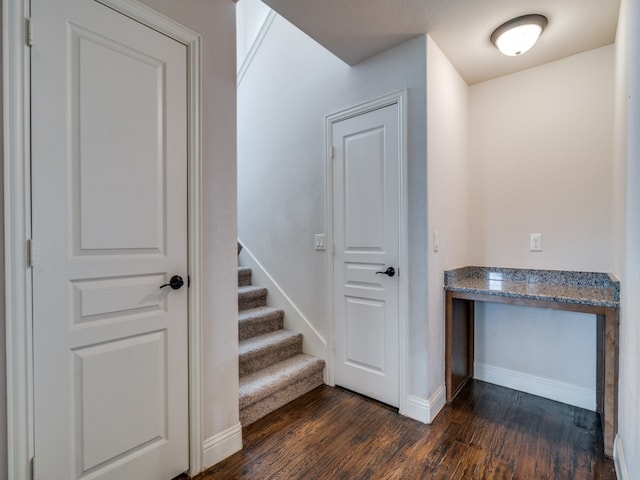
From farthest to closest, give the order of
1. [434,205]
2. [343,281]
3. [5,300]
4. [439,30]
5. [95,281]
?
[343,281] → [434,205] → [439,30] → [95,281] → [5,300]

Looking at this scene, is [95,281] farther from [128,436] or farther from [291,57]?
[291,57]

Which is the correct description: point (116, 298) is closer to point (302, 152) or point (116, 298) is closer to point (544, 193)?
point (302, 152)

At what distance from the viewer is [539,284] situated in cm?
236

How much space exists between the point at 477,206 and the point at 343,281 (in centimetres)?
128

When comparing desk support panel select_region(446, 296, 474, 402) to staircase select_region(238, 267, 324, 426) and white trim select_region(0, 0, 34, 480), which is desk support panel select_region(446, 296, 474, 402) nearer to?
staircase select_region(238, 267, 324, 426)

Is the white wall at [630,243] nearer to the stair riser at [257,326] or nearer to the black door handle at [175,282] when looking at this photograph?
the black door handle at [175,282]

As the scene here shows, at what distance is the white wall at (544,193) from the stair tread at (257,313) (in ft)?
5.56

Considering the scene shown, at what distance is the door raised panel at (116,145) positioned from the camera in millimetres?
1264

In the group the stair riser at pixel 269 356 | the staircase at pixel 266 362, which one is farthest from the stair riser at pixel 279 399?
the stair riser at pixel 269 356

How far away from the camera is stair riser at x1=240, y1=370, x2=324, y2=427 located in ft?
6.78

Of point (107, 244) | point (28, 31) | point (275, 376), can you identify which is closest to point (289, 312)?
point (275, 376)

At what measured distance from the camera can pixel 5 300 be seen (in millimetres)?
1098

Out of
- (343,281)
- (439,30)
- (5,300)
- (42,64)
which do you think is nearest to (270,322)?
(343,281)

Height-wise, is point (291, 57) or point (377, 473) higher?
point (291, 57)
